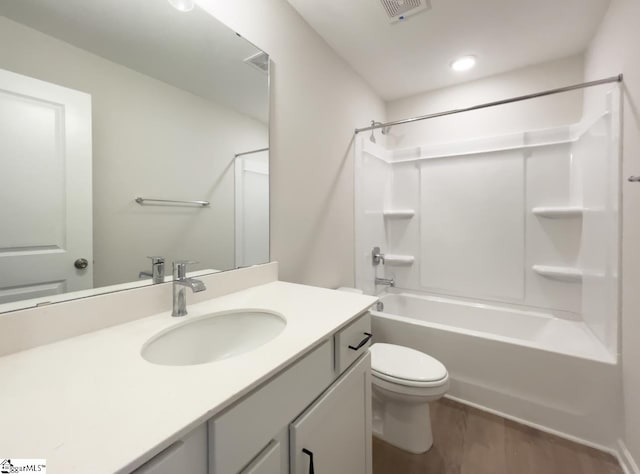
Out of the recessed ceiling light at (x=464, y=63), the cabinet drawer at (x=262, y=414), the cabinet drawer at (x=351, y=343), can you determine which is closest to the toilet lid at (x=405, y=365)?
the cabinet drawer at (x=351, y=343)

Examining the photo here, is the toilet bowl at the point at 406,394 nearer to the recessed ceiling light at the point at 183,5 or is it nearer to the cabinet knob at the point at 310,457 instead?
the cabinet knob at the point at 310,457

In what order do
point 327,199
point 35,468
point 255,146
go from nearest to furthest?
point 35,468 → point 255,146 → point 327,199

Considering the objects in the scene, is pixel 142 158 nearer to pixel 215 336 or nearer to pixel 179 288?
pixel 179 288

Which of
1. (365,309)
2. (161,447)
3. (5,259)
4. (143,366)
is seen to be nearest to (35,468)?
(161,447)

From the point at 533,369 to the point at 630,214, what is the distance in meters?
0.94

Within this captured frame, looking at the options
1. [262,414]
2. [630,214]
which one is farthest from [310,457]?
[630,214]

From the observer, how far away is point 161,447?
39cm

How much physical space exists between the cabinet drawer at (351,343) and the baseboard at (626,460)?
4.58 feet

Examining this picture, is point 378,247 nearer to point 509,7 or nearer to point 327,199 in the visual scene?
point 327,199

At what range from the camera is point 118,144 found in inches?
35.2

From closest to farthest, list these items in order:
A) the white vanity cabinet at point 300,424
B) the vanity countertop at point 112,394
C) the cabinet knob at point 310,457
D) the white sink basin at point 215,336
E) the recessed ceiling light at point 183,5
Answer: the vanity countertop at point 112,394, the white vanity cabinet at point 300,424, the cabinet knob at point 310,457, the white sink basin at point 215,336, the recessed ceiling light at point 183,5

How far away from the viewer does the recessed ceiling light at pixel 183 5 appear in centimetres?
105

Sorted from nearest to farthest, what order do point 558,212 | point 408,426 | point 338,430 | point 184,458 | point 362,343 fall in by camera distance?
point 184,458
point 338,430
point 362,343
point 408,426
point 558,212

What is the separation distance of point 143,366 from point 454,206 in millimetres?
2540
